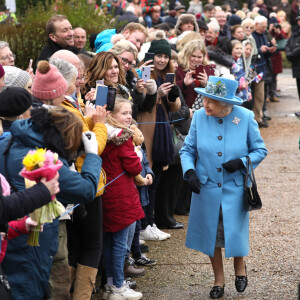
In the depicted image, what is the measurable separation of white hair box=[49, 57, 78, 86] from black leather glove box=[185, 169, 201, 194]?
4.04 feet

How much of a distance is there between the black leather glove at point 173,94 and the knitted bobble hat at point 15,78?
2.23 metres

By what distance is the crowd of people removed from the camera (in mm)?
3998

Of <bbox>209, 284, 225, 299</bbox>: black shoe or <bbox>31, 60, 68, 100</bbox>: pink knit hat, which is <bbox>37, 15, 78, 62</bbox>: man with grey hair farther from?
<bbox>209, 284, 225, 299</bbox>: black shoe

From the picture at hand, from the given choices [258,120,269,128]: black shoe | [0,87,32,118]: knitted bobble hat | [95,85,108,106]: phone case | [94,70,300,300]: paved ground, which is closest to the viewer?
[0,87,32,118]: knitted bobble hat

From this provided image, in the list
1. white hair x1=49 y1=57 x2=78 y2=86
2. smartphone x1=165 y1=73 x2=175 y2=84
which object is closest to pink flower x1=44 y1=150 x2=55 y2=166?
white hair x1=49 y1=57 x2=78 y2=86

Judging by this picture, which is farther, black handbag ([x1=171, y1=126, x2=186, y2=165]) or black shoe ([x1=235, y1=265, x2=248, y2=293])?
black handbag ([x1=171, y1=126, x2=186, y2=165])

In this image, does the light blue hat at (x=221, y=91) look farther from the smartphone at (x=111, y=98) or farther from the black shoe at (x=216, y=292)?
the black shoe at (x=216, y=292)

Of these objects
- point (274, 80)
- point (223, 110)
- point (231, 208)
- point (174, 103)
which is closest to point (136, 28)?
point (174, 103)

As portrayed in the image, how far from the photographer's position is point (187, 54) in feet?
26.9

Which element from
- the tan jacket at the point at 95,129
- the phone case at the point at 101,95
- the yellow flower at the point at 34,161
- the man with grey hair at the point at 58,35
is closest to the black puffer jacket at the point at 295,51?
the man with grey hair at the point at 58,35

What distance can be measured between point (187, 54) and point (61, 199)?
4.39m

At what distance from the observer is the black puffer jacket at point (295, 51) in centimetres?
1450

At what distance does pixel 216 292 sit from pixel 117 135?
1.55m

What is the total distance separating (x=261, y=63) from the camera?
582 inches
